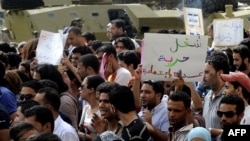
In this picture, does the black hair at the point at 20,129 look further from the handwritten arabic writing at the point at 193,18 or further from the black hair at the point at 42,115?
the handwritten arabic writing at the point at 193,18

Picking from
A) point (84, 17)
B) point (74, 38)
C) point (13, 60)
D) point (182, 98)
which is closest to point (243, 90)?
point (182, 98)

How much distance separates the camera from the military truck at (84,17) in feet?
67.5

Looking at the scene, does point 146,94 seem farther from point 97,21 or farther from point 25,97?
point 97,21

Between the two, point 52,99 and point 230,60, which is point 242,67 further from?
point 52,99

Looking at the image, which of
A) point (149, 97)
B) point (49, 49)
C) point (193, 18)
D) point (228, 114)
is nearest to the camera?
point (228, 114)

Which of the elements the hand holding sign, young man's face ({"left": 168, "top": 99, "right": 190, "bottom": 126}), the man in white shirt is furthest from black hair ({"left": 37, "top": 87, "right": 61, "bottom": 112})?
the hand holding sign

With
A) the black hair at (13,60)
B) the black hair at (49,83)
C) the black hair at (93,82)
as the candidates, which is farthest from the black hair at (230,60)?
the black hair at (13,60)

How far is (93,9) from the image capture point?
21453 mm

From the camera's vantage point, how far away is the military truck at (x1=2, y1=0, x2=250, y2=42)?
2058cm

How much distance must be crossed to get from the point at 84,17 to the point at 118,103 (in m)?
13.7

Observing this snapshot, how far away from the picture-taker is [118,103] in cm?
762

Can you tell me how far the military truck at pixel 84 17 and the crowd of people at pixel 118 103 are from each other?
9.43 m

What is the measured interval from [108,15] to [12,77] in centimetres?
1137

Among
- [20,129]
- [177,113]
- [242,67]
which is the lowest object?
[242,67]
